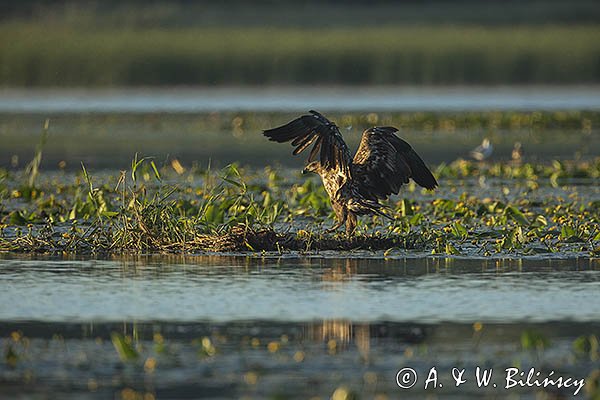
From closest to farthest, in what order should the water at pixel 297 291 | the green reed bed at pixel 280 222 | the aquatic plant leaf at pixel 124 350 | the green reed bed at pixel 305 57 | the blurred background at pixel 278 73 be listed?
the aquatic plant leaf at pixel 124 350
the water at pixel 297 291
the green reed bed at pixel 280 222
the blurred background at pixel 278 73
the green reed bed at pixel 305 57

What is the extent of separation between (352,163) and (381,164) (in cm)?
31

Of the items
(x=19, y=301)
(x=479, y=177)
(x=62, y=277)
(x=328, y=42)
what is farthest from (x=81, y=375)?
(x=328, y=42)

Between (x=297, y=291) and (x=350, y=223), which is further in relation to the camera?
(x=350, y=223)

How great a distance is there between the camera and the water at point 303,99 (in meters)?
48.6

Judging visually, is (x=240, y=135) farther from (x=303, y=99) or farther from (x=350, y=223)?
(x=350, y=223)

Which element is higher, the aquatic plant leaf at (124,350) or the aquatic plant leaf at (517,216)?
the aquatic plant leaf at (517,216)

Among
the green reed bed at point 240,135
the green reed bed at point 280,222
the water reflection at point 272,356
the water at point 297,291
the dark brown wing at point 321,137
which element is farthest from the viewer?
the green reed bed at point 240,135

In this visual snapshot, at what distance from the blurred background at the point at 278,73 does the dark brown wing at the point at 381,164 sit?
43.4ft

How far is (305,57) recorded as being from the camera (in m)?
70.2

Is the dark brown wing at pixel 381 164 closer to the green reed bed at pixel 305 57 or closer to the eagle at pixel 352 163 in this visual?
the eagle at pixel 352 163

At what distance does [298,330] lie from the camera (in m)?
11.2

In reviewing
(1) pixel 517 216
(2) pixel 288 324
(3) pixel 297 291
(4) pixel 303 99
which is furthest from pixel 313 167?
(4) pixel 303 99

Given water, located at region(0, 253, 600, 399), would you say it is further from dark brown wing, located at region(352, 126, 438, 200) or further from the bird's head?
the bird's head

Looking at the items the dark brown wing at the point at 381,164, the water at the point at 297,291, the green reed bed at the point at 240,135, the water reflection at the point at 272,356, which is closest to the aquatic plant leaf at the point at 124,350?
the water reflection at the point at 272,356
